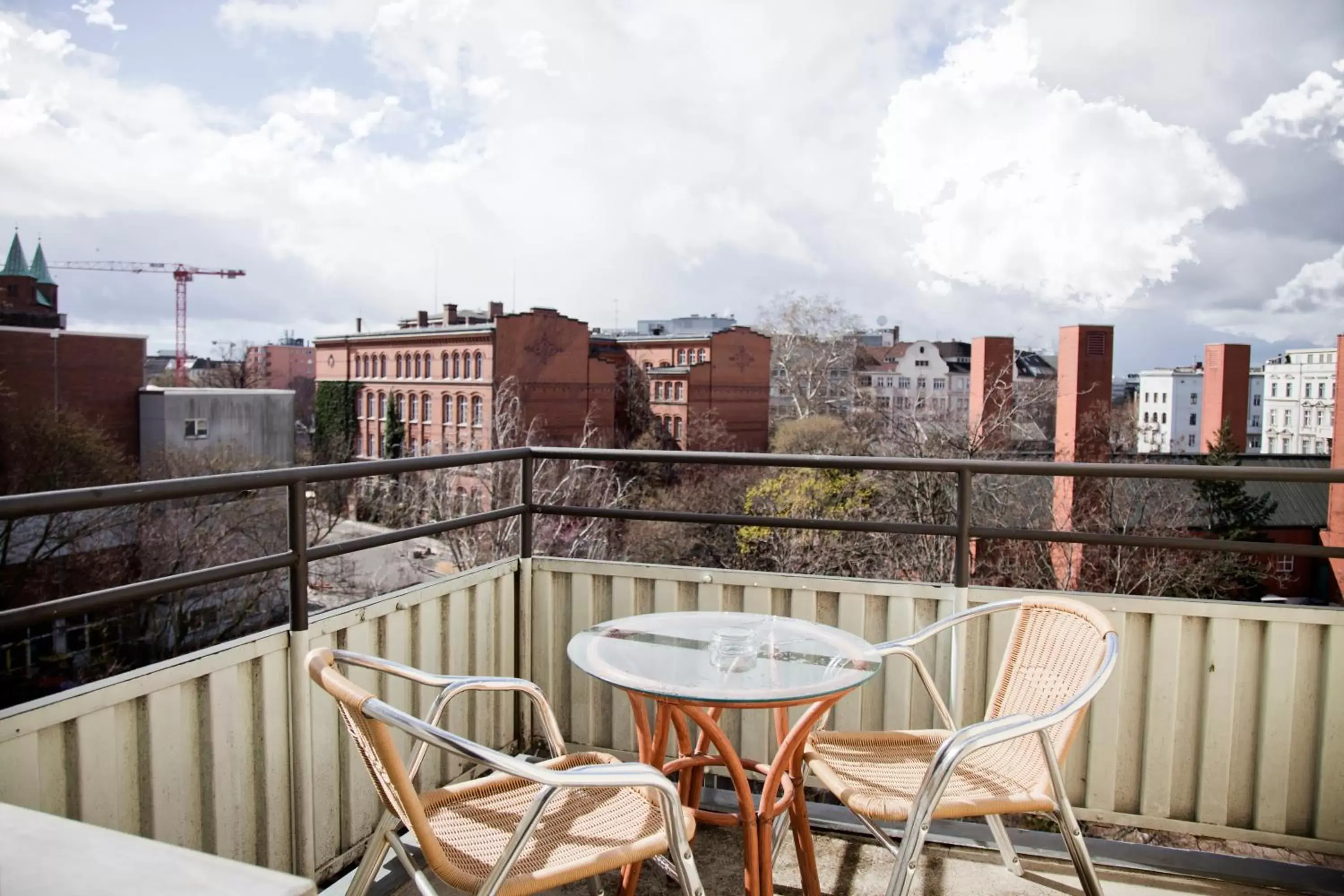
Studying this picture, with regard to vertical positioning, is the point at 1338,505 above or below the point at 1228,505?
above

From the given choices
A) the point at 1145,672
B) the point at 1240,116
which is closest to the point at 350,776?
the point at 1145,672

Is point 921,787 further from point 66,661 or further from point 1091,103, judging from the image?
point 1091,103

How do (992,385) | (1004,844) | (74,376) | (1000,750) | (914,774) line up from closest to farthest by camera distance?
(914,774) → (1000,750) → (1004,844) → (992,385) → (74,376)

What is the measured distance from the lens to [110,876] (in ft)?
A: 2.68

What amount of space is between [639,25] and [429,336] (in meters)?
23.4

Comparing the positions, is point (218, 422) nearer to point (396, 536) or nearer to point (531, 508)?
point (531, 508)

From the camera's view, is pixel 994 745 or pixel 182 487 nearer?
pixel 182 487

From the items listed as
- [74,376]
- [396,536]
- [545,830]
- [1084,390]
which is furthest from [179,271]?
[545,830]

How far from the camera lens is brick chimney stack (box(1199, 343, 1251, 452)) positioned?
1113 inches

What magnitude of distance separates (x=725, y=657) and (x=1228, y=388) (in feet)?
103

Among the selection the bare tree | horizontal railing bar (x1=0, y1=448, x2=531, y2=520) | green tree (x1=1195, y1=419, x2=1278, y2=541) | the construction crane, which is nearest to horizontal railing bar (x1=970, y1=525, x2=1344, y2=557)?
horizontal railing bar (x1=0, y1=448, x2=531, y2=520)

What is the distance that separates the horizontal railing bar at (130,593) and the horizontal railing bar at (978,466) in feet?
3.63

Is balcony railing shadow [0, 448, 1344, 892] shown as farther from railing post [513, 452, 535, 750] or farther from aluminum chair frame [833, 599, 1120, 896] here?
aluminum chair frame [833, 599, 1120, 896]

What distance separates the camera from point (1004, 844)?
8.21 feet
